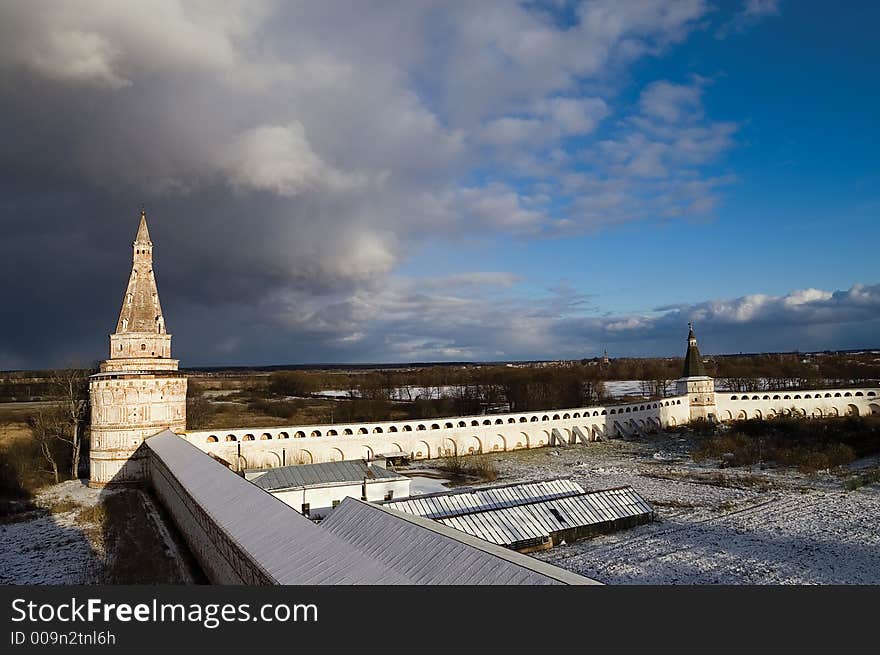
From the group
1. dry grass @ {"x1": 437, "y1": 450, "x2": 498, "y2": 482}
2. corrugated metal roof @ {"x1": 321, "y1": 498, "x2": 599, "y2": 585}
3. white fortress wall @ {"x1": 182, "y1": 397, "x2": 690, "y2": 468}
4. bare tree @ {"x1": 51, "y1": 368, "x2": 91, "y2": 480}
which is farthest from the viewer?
white fortress wall @ {"x1": 182, "y1": 397, "x2": 690, "y2": 468}

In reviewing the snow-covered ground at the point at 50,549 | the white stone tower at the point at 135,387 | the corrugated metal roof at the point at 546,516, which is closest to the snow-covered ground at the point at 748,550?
the corrugated metal roof at the point at 546,516

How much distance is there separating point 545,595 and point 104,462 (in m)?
19.6

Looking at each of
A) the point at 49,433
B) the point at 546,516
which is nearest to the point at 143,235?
the point at 49,433

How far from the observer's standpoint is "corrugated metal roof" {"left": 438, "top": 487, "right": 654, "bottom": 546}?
13.6 meters

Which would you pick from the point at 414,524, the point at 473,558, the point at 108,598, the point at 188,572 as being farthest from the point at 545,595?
the point at 188,572

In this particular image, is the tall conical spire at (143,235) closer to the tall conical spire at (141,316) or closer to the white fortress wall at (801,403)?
the tall conical spire at (141,316)

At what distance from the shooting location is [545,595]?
5.28 metres

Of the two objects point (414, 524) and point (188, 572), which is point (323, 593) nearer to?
point (414, 524)

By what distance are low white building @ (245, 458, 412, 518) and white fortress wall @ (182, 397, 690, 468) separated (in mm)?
5090

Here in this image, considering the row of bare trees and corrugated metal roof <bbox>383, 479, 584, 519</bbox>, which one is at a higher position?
the row of bare trees

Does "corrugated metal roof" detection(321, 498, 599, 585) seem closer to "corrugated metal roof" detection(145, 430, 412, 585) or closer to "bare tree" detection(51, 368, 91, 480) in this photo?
"corrugated metal roof" detection(145, 430, 412, 585)

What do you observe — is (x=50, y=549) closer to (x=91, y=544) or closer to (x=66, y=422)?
(x=91, y=544)

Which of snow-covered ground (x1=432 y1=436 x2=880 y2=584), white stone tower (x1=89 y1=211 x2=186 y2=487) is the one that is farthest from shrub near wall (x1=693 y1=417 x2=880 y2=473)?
white stone tower (x1=89 y1=211 x2=186 y2=487)

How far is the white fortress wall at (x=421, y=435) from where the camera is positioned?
2309 centimetres
